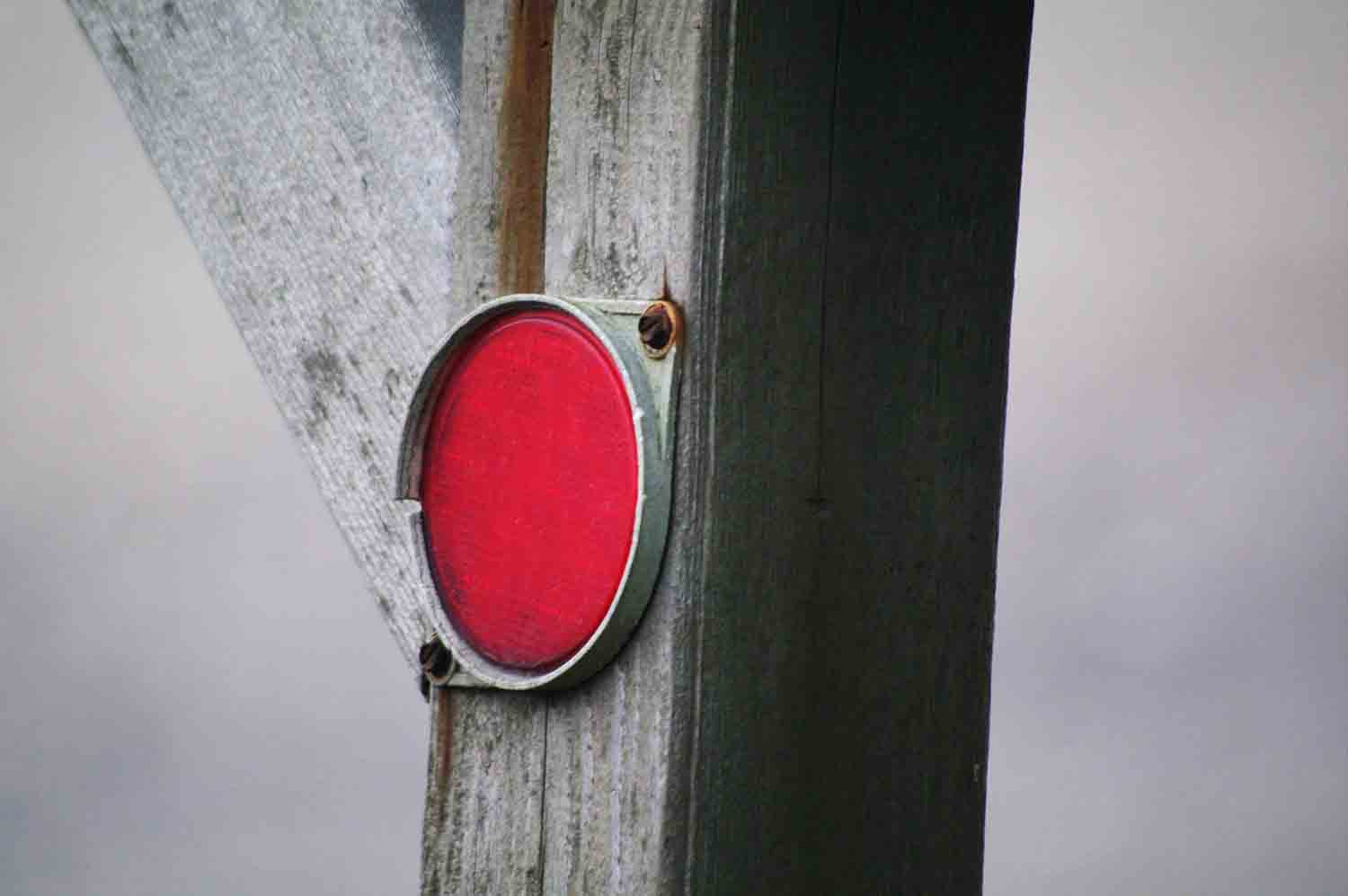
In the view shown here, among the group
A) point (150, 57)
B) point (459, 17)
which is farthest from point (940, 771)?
point (150, 57)

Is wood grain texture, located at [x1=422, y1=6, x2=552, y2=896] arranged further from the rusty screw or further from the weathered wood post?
the rusty screw

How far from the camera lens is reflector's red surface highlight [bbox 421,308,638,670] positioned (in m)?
1.24

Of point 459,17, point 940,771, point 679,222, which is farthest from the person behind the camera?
point 459,17

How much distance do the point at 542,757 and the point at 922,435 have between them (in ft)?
1.24

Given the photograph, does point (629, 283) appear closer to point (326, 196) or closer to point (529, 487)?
point (529, 487)

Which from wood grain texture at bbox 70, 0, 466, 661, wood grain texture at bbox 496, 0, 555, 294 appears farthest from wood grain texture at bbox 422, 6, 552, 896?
wood grain texture at bbox 70, 0, 466, 661

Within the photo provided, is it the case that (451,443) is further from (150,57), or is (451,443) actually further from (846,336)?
(150,57)

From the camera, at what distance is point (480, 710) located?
136 cm

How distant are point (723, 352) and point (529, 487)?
0.57ft

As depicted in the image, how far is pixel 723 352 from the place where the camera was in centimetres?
123

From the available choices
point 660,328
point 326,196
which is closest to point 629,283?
point 660,328

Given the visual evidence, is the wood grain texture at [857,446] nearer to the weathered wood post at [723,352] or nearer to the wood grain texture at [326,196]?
the weathered wood post at [723,352]

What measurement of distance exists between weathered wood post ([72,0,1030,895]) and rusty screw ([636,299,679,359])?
0.02 metres

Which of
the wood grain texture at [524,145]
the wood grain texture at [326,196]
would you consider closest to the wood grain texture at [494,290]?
the wood grain texture at [524,145]
